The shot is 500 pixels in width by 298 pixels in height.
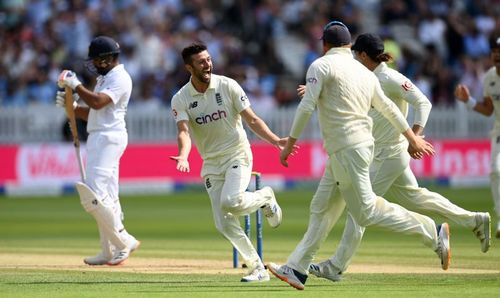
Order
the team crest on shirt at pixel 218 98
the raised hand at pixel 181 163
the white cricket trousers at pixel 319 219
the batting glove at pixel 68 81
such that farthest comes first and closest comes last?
1. the batting glove at pixel 68 81
2. the team crest on shirt at pixel 218 98
3. the raised hand at pixel 181 163
4. the white cricket trousers at pixel 319 219

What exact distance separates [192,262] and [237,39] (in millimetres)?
17605

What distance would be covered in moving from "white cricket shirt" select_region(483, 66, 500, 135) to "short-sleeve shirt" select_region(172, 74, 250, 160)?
4.78 meters

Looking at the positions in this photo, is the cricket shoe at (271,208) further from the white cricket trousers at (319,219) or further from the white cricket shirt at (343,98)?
the white cricket shirt at (343,98)

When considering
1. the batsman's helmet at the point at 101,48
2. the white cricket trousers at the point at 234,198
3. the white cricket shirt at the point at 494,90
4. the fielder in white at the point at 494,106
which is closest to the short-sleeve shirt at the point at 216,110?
the white cricket trousers at the point at 234,198

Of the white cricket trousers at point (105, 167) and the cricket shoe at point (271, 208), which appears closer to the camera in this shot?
the cricket shoe at point (271, 208)

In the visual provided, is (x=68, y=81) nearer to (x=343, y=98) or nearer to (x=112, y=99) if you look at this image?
(x=112, y=99)

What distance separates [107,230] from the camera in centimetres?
1258

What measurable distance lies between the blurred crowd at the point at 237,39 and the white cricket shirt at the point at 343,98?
616 inches

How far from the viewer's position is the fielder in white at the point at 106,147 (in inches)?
491

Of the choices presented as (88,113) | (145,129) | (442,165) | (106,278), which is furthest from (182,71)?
(106,278)

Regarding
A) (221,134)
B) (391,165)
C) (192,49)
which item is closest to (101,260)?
(221,134)

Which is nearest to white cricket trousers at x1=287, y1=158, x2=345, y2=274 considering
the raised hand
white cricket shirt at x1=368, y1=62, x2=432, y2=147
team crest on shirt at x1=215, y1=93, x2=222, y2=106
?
white cricket shirt at x1=368, y1=62, x2=432, y2=147

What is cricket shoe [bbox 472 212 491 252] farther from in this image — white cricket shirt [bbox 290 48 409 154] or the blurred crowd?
the blurred crowd

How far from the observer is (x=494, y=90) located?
1507 centimetres
